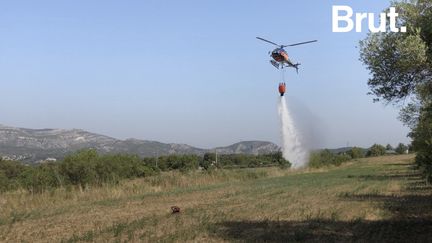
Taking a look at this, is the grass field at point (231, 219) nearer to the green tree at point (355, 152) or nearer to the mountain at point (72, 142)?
the mountain at point (72, 142)

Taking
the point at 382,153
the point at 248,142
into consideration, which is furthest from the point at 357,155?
the point at 248,142

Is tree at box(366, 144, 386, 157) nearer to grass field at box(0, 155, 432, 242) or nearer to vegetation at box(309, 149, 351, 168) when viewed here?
vegetation at box(309, 149, 351, 168)

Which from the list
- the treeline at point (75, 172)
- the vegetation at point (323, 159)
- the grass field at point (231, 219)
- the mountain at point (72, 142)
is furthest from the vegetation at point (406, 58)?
the mountain at point (72, 142)

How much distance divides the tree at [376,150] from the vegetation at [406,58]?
151 metres

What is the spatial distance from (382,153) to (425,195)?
14510cm

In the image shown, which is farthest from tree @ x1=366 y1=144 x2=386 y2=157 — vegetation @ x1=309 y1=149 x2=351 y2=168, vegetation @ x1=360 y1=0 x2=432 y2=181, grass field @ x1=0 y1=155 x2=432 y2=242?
vegetation @ x1=360 y1=0 x2=432 y2=181

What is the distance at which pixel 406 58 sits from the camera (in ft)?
37.7

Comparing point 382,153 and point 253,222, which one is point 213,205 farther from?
point 382,153

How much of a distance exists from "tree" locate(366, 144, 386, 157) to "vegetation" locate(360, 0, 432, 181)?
495 ft

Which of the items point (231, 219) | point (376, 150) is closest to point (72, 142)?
point (376, 150)

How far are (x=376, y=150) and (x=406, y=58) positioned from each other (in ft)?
510

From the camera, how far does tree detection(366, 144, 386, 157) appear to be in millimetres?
158875

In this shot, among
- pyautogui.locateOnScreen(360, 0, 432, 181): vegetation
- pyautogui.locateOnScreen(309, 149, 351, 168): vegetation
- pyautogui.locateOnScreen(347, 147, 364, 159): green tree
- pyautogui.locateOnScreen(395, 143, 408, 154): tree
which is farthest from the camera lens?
pyautogui.locateOnScreen(395, 143, 408, 154): tree

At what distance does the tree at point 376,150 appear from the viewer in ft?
521
